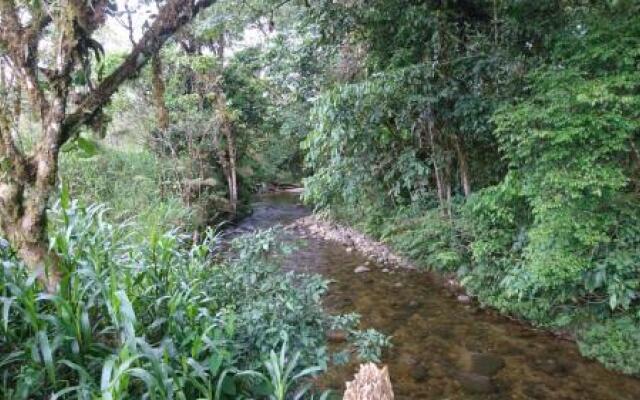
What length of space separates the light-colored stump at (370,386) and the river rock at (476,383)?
2.06 meters

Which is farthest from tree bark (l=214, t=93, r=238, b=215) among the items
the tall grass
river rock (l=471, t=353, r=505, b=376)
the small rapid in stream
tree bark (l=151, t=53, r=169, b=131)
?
river rock (l=471, t=353, r=505, b=376)

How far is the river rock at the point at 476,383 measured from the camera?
11.0 feet

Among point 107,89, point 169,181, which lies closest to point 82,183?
point 169,181

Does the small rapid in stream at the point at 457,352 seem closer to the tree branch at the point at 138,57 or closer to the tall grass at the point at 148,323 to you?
the tall grass at the point at 148,323

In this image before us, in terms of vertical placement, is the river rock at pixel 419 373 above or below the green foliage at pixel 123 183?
below

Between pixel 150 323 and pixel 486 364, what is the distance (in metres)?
2.96

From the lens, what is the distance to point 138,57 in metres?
2.45

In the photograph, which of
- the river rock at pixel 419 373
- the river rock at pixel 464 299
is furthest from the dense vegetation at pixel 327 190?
the river rock at pixel 419 373

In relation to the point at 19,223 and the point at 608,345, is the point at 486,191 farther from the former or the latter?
the point at 19,223

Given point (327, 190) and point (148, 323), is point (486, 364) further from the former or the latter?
point (327, 190)

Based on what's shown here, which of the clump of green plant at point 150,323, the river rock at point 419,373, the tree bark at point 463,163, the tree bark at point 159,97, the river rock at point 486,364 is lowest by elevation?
the river rock at point 486,364

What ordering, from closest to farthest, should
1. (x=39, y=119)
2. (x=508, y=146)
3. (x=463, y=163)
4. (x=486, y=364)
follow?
(x=39, y=119), (x=486, y=364), (x=508, y=146), (x=463, y=163)

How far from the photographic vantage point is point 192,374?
75.9 inches

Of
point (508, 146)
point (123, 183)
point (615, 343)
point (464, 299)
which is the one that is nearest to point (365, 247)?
point (464, 299)
